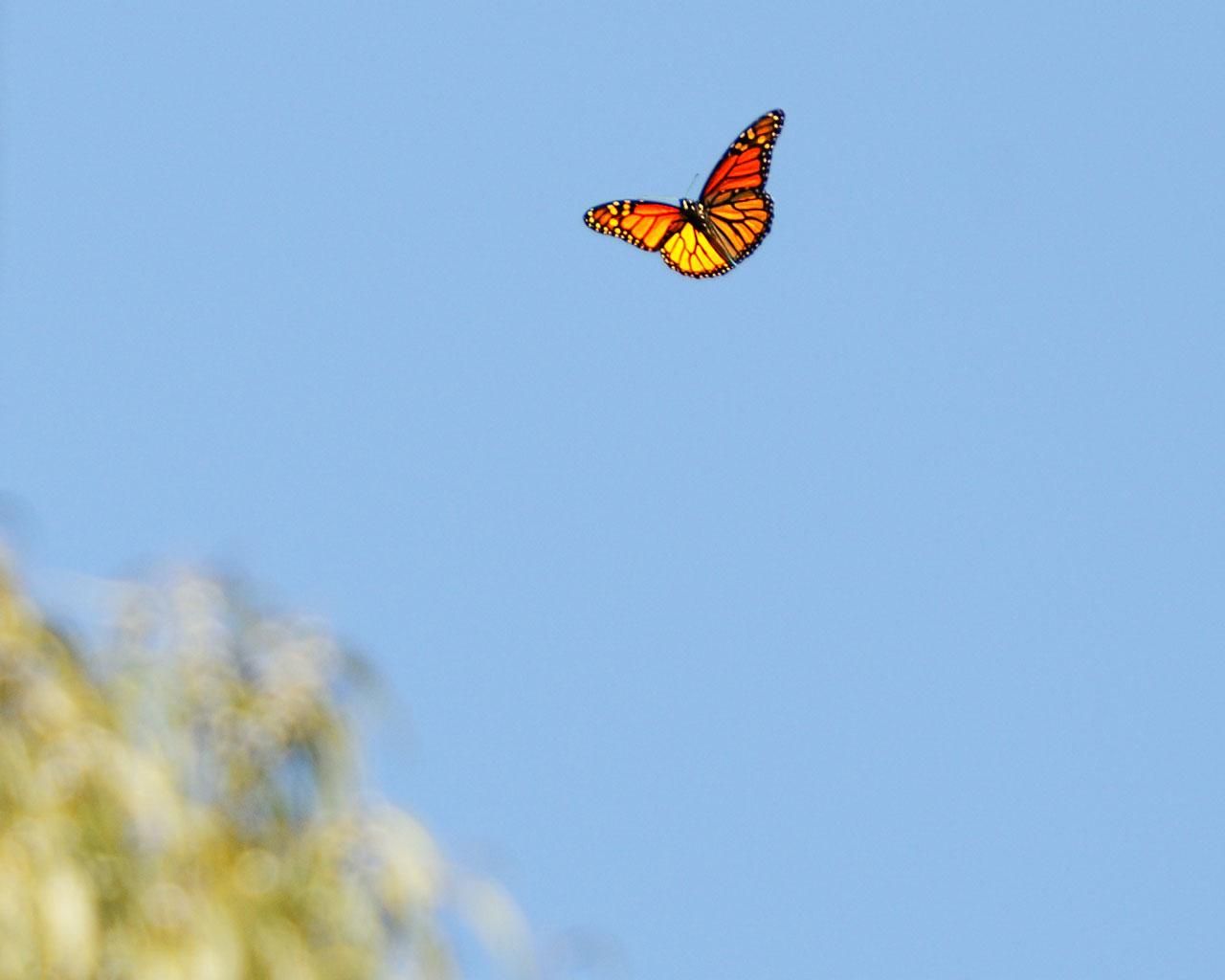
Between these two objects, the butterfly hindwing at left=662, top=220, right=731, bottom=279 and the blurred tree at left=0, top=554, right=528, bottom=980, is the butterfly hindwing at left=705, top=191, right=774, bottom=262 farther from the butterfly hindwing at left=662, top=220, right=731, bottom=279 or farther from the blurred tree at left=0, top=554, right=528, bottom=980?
the blurred tree at left=0, top=554, right=528, bottom=980

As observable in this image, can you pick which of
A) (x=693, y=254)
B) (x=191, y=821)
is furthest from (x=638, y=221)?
(x=191, y=821)

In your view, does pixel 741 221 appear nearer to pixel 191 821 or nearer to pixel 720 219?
A: pixel 720 219

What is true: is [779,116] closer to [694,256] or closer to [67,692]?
[694,256]

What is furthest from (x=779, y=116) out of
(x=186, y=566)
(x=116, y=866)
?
(x=116, y=866)

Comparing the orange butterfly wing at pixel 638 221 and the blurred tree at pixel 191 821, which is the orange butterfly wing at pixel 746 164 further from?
the blurred tree at pixel 191 821

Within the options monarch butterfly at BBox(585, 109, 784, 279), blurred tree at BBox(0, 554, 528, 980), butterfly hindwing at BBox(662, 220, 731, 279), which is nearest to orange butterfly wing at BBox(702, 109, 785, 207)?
monarch butterfly at BBox(585, 109, 784, 279)

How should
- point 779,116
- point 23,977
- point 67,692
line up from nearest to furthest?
point 23,977 < point 67,692 < point 779,116
